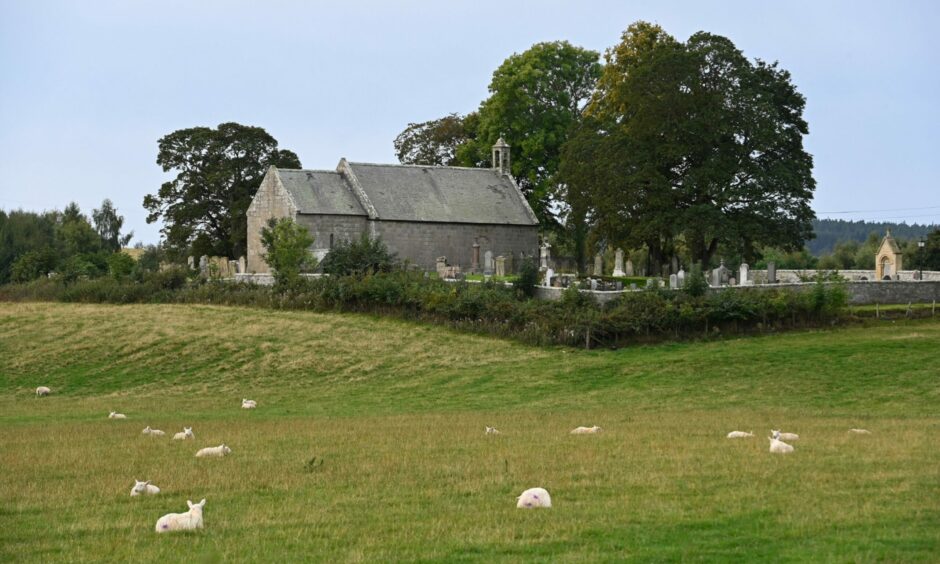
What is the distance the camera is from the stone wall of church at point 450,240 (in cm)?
7038

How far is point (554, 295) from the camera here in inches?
2021

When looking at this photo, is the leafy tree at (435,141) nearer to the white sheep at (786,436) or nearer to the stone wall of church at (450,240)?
the stone wall of church at (450,240)

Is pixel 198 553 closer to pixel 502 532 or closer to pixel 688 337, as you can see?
pixel 502 532

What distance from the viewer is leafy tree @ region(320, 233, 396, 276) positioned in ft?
195

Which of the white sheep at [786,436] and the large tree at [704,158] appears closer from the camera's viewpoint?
the white sheep at [786,436]

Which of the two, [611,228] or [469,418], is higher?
[611,228]

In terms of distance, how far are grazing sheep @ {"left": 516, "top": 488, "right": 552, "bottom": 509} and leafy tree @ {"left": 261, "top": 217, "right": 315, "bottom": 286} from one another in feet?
150

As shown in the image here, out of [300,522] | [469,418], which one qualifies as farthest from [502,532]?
[469,418]

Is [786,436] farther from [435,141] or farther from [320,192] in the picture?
[435,141]

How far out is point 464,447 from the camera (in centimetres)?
2269

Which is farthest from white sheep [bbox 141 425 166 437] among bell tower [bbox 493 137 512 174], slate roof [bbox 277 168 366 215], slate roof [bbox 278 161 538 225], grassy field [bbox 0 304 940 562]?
bell tower [bbox 493 137 512 174]

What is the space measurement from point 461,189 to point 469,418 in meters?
45.1

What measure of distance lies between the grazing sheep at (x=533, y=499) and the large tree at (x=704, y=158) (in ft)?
142

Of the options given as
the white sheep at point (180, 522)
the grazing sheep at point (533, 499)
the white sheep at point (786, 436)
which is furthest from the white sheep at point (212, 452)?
the white sheep at point (786, 436)
